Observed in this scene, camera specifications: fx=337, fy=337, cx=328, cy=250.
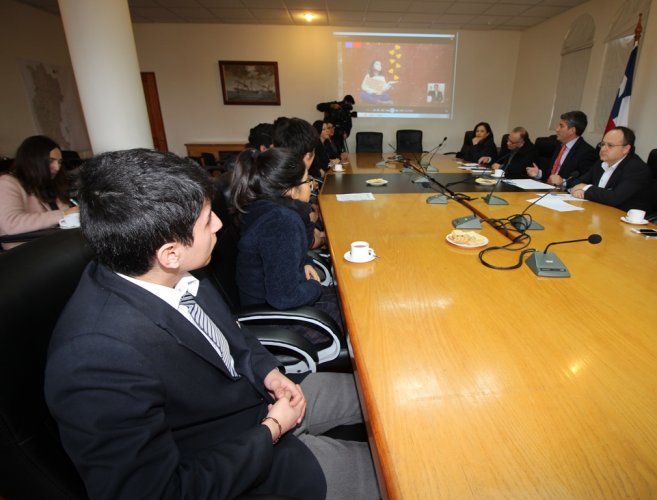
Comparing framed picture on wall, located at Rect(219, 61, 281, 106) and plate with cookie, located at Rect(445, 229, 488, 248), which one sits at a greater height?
framed picture on wall, located at Rect(219, 61, 281, 106)

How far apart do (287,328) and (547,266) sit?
906 mm

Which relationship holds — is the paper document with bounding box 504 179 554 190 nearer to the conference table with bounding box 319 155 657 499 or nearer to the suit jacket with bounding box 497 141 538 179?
the suit jacket with bounding box 497 141 538 179

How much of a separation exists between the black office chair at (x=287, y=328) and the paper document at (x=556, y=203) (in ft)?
5.32

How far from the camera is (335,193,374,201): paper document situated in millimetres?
2277

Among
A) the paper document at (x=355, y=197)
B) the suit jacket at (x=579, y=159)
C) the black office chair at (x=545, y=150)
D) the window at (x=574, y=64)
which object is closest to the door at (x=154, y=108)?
the paper document at (x=355, y=197)

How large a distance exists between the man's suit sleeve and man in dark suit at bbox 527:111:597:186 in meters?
3.54

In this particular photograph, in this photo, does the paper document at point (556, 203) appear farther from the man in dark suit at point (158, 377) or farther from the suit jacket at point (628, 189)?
the man in dark suit at point (158, 377)

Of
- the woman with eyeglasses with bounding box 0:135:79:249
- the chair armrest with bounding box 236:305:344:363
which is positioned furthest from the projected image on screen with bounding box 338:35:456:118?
the chair armrest with bounding box 236:305:344:363

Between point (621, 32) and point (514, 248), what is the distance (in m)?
4.74

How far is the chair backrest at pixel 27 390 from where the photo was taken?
46 cm

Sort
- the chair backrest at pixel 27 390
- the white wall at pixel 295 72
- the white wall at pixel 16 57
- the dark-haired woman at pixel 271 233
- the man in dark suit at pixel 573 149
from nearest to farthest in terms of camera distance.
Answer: the chair backrest at pixel 27 390 → the dark-haired woman at pixel 271 233 → the man in dark suit at pixel 573 149 → the white wall at pixel 16 57 → the white wall at pixel 295 72

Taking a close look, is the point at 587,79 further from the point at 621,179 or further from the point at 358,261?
the point at 358,261

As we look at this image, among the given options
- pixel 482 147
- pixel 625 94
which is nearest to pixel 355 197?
pixel 482 147

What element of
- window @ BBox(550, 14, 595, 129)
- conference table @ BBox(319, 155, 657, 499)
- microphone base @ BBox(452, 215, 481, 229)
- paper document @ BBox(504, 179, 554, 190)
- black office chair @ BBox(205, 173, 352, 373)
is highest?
window @ BBox(550, 14, 595, 129)
